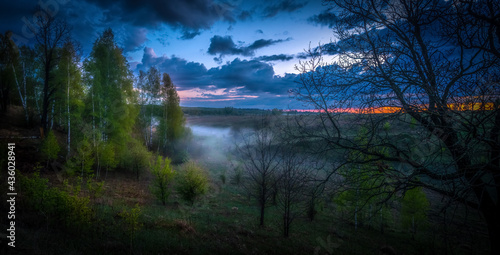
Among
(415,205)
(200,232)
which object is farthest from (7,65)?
(415,205)

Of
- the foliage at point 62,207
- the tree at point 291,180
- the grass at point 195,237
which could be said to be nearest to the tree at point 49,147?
the grass at point 195,237

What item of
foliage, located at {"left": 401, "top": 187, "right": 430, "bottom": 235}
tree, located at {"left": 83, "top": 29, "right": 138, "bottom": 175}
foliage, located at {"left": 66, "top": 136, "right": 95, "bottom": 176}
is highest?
tree, located at {"left": 83, "top": 29, "right": 138, "bottom": 175}

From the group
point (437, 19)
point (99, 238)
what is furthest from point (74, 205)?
point (437, 19)

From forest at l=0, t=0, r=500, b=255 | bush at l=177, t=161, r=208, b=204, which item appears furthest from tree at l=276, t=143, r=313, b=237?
bush at l=177, t=161, r=208, b=204

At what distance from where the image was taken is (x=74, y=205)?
22.0ft

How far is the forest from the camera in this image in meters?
3.17

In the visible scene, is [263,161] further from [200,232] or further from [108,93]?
[108,93]

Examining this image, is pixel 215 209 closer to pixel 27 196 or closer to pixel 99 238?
pixel 99 238

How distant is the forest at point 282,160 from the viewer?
3172 millimetres

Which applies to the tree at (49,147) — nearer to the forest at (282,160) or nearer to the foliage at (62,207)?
the forest at (282,160)

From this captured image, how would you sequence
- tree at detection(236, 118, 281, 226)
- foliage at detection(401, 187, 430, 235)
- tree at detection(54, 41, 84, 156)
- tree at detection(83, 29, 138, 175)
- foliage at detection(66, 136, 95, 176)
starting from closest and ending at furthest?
1. tree at detection(236, 118, 281, 226)
2. foliage at detection(401, 187, 430, 235)
3. foliage at detection(66, 136, 95, 176)
4. tree at detection(54, 41, 84, 156)
5. tree at detection(83, 29, 138, 175)

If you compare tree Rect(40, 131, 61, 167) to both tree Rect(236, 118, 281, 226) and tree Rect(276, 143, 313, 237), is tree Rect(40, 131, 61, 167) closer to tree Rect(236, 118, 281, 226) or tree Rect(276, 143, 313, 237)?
tree Rect(236, 118, 281, 226)

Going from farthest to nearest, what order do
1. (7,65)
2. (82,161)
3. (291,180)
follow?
1. (7,65)
2. (82,161)
3. (291,180)

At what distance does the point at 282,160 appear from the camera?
12.1 meters
